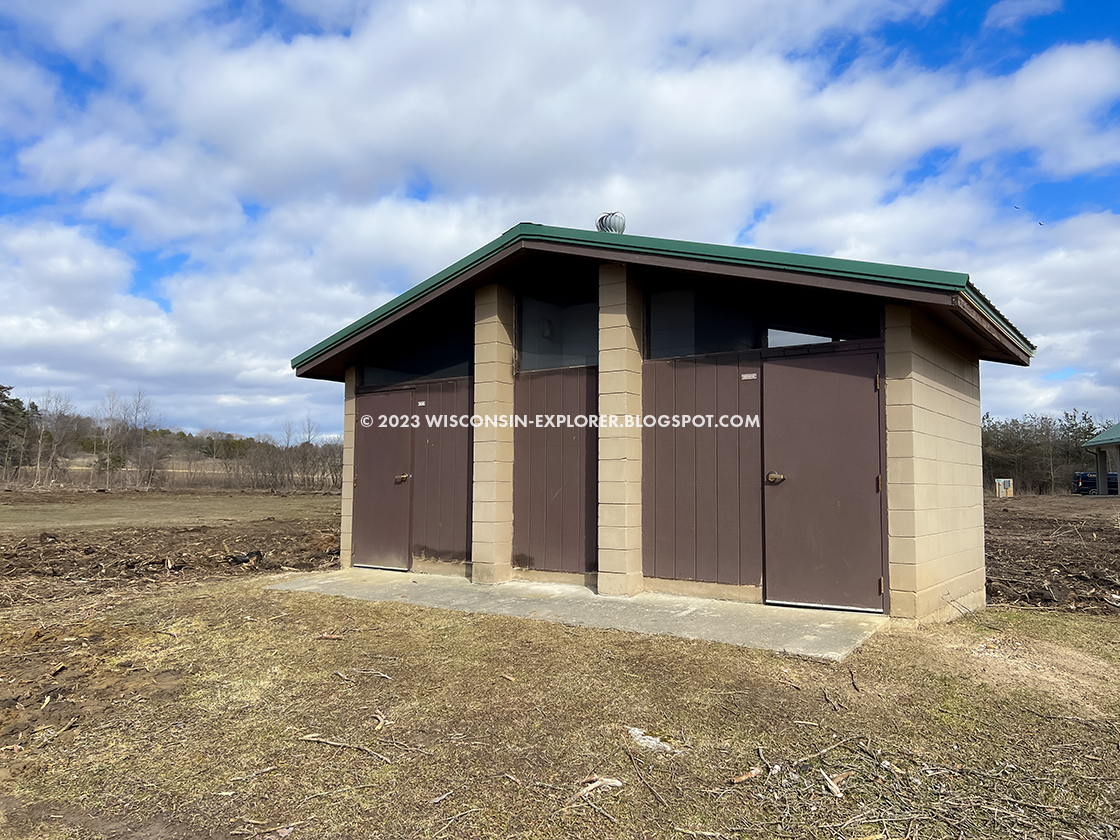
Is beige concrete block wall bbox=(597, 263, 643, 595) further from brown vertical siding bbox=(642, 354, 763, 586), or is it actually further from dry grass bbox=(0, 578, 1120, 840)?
dry grass bbox=(0, 578, 1120, 840)

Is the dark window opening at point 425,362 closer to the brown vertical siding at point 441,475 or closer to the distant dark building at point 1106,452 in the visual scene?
the brown vertical siding at point 441,475

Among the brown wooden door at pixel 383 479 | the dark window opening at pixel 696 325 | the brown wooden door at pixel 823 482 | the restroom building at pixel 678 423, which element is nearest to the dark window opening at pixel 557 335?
the restroom building at pixel 678 423

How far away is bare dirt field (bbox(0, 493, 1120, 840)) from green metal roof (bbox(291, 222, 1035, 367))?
9.37 feet

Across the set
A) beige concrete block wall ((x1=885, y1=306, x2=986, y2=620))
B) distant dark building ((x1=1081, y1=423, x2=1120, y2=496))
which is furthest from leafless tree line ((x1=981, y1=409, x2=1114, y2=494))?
beige concrete block wall ((x1=885, y1=306, x2=986, y2=620))

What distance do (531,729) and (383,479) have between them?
626cm

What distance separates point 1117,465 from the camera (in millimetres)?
34062

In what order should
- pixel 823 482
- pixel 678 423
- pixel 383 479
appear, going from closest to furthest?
pixel 823 482 < pixel 678 423 < pixel 383 479

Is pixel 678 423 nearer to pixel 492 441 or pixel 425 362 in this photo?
pixel 492 441

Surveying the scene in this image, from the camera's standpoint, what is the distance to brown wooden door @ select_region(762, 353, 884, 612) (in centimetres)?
637

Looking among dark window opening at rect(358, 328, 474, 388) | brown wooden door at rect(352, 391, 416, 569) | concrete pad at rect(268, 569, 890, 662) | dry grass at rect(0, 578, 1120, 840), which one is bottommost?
dry grass at rect(0, 578, 1120, 840)

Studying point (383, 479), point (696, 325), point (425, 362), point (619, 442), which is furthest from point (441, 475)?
point (696, 325)

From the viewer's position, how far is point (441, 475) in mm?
9234

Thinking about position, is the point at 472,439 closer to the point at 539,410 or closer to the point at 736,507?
the point at 539,410

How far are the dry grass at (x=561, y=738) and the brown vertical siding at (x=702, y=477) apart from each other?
1682 millimetres
